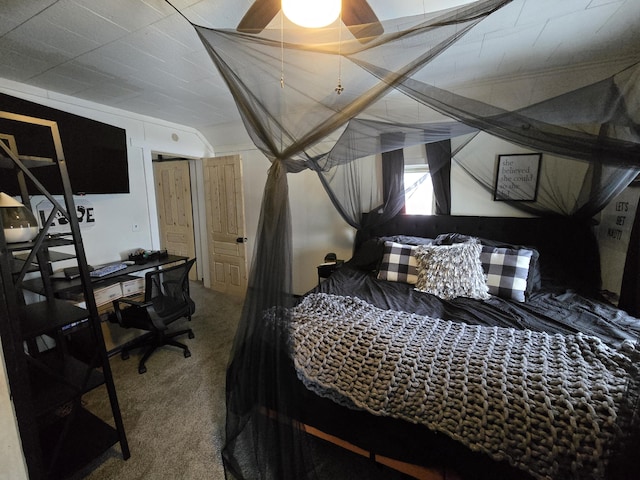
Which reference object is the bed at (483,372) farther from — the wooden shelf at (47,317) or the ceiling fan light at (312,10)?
the ceiling fan light at (312,10)

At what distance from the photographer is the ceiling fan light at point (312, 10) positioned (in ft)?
3.14

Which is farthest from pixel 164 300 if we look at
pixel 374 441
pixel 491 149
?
pixel 491 149

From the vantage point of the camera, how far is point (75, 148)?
237 centimetres

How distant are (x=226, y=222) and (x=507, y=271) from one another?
3434 mm

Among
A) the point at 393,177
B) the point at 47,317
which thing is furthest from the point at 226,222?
the point at 47,317

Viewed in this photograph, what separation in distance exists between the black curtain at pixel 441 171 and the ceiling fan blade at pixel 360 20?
1.59m

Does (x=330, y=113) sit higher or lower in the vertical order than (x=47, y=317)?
higher

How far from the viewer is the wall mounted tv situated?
6.43 ft

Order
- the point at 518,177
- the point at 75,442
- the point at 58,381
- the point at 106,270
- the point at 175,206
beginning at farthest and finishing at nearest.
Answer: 1. the point at 175,206
2. the point at 106,270
3. the point at 518,177
4. the point at 75,442
5. the point at 58,381

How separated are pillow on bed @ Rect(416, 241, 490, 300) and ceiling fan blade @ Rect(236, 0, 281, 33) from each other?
A: 1.91 m

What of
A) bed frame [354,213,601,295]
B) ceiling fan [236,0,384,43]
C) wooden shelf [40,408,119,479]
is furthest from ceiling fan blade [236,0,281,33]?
bed frame [354,213,601,295]

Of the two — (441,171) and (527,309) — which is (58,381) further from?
(441,171)

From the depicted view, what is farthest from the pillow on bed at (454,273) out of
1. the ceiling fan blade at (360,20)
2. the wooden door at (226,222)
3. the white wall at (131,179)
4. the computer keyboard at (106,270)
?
the white wall at (131,179)

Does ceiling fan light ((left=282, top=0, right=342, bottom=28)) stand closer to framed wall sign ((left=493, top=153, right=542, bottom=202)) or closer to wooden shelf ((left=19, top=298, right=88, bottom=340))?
wooden shelf ((left=19, top=298, right=88, bottom=340))
